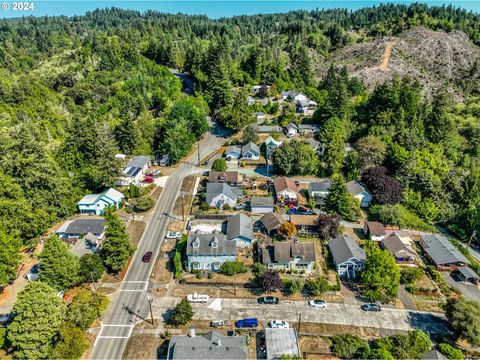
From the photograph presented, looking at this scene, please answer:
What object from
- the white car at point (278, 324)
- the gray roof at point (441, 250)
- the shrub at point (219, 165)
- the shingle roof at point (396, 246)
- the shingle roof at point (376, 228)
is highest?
the shrub at point (219, 165)

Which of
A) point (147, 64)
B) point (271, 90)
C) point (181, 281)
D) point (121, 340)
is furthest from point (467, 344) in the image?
point (147, 64)

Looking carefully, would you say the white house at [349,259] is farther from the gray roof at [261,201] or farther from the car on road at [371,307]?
the gray roof at [261,201]

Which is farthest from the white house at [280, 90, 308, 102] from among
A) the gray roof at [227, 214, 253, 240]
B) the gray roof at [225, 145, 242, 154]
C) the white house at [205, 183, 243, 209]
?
the gray roof at [227, 214, 253, 240]

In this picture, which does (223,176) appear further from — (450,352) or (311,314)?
(450,352)

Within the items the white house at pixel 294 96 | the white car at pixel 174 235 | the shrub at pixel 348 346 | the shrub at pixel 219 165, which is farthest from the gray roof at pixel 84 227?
the white house at pixel 294 96

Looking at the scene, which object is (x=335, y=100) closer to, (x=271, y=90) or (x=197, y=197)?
(x=271, y=90)

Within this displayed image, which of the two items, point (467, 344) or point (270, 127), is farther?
point (270, 127)
